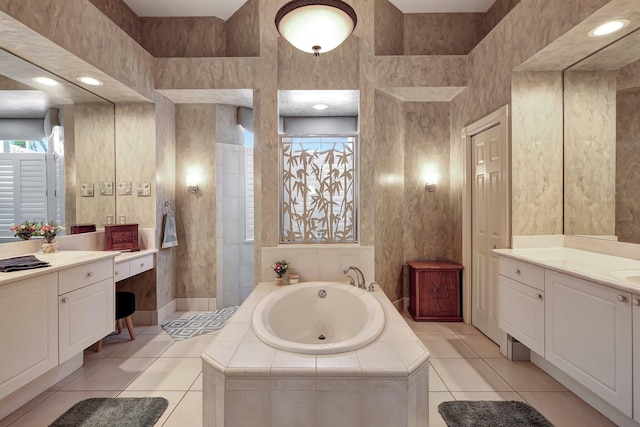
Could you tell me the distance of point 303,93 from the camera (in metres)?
3.44

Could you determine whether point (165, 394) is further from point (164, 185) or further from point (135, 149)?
point (135, 149)

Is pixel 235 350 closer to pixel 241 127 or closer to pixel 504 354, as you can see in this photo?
pixel 504 354

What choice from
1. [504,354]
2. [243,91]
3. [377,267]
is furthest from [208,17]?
[504,354]

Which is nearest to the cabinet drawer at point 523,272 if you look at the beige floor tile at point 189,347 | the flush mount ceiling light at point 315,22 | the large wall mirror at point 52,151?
the flush mount ceiling light at point 315,22

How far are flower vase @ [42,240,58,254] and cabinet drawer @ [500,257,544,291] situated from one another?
372 centimetres

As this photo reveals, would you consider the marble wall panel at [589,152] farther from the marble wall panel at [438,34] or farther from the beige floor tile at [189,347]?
the beige floor tile at [189,347]

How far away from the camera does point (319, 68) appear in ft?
10.8

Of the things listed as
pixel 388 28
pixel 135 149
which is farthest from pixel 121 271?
pixel 388 28

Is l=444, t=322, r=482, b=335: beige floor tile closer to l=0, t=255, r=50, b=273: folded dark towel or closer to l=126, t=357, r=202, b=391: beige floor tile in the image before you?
l=126, t=357, r=202, b=391: beige floor tile

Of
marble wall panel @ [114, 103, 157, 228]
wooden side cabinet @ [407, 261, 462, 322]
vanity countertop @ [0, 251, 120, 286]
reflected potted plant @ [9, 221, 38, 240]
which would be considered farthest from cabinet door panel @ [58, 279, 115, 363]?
wooden side cabinet @ [407, 261, 462, 322]

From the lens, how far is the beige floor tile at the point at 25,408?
6.30 feet

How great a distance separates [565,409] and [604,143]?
6.42ft

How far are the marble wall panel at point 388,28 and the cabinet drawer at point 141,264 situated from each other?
338 centimetres

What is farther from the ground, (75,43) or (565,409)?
(75,43)
